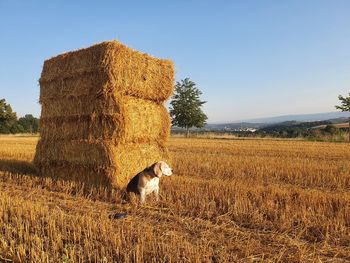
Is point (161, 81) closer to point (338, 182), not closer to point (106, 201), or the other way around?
point (106, 201)

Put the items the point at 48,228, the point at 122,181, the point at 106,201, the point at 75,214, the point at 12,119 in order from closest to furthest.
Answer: the point at 48,228, the point at 75,214, the point at 106,201, the point at 122,181, the point at 12,119

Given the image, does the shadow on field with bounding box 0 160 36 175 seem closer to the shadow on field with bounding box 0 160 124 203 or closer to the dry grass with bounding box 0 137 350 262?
the shadow on field with bounding box 0 160 124 203

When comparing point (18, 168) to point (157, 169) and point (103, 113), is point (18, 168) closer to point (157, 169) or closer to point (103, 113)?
point (103, 113)

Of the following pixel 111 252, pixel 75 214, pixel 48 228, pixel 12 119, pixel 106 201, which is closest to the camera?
pixel 111 252

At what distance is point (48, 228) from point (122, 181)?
3249 mm

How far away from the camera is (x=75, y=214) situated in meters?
5.96

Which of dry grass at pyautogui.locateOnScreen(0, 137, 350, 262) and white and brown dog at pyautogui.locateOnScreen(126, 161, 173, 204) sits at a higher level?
white and brown dog at pyautogui.locateOnScreen(126, 161, 173, 204)

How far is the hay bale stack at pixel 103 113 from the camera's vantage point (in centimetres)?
820

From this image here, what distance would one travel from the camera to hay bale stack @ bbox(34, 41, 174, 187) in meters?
8.20

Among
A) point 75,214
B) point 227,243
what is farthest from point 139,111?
point 227,243

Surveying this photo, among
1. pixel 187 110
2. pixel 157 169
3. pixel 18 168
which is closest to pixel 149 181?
pixel 157 169

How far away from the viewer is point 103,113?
8.27 metres

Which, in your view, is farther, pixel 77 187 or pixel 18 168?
pixel 18 168

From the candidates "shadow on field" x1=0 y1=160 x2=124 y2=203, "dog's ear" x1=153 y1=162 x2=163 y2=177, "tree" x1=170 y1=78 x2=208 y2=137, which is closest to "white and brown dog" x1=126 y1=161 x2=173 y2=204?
"dog's ear" x1=153 y1=162 x2=163 y2=177
